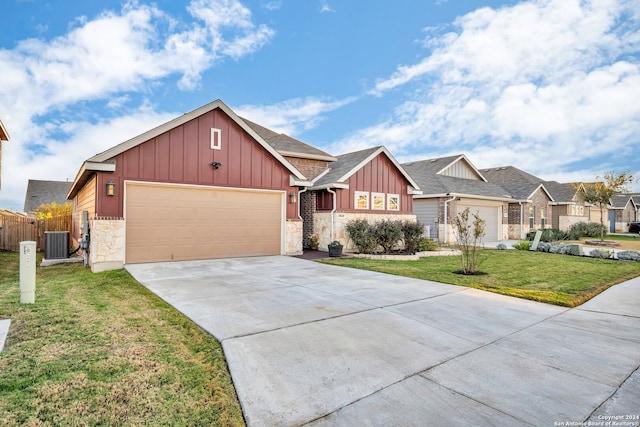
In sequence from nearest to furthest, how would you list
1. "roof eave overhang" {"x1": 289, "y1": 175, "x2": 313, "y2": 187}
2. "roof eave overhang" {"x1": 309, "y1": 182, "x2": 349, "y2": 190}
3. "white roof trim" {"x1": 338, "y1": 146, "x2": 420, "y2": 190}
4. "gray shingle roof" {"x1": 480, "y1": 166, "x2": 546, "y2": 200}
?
"roof eave overhang" {"x1": 289, "y1": 175, "x2": 313, "y2": 187}
"roof eave overhang" {"x1": 309, "y1": 182, "x2": 349, "y2": 190}
"white roof trim" {"x1": 338, "y1": 146, "x2": 420, "y2": 190}
"gray shingle roof" {"x1": 480, "y1": 166, "x2": 546, "y2": 200}

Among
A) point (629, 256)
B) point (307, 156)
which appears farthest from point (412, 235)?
point (629, 256)

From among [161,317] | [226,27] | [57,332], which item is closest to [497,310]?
[161,317]

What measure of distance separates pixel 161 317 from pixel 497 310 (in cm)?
529

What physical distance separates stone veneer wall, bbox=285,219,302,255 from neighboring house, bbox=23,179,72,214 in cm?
3434

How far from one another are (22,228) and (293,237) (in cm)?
1280

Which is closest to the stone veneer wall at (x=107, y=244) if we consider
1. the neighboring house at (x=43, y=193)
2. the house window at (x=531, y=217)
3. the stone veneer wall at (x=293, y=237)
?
the stone veneer wall at (x=293, y=237)

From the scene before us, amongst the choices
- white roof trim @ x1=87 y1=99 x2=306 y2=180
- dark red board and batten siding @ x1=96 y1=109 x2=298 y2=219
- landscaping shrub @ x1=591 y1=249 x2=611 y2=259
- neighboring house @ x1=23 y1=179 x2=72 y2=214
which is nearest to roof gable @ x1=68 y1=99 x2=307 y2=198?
white roof trim @ x1=87 y1=99 x2=306 y2=180

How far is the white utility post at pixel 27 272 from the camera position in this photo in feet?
17.0

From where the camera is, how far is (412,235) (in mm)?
13945

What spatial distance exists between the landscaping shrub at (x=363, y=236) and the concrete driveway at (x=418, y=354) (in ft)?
21.5

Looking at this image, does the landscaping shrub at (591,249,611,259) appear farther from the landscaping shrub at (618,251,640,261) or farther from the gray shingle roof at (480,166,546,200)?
the gray shingle roof at (480,166,546,200)

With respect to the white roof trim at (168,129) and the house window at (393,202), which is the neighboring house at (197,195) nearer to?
the white roof trim at (168,129)

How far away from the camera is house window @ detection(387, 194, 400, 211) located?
15.9 meters

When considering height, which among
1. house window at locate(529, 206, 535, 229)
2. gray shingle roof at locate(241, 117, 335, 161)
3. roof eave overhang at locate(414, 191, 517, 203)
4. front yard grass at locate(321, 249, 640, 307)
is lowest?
front yard grass at locate(321, 249, 640, 307)
